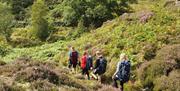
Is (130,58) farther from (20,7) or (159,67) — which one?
(20,7)

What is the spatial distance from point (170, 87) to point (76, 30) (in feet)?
115

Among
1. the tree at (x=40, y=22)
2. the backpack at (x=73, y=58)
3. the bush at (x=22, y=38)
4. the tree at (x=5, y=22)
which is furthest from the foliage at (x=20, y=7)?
the backpack at (x=73, y=58)

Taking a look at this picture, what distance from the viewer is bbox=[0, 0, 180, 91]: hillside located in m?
14.7

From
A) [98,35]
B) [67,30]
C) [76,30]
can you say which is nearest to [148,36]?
[98,35]


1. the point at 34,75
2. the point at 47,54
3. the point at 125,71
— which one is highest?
the point at 34,75

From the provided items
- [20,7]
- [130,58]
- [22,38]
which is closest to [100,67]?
[130,58]

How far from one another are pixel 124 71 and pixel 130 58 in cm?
694

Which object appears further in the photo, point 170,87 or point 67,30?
point 67,30

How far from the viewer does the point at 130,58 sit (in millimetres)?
24219

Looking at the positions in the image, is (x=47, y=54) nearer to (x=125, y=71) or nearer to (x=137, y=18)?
(x=137, y=18)

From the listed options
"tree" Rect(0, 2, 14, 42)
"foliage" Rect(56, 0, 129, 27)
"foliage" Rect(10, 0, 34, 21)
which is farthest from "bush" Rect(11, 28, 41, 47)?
"foliage" Rect(10, 0, 34, 21)

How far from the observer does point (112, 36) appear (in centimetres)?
2942

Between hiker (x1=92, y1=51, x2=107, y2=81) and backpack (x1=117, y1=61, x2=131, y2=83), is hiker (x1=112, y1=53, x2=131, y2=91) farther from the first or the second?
hiker (x1=92, y1=51, x2=107, y2=81)

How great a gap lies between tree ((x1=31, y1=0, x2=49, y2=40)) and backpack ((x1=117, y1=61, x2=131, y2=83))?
137 ft
